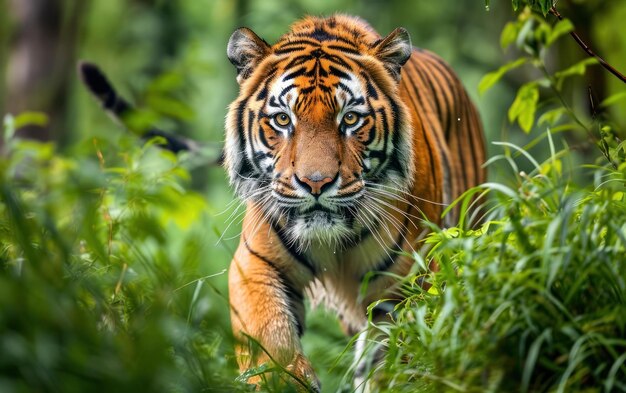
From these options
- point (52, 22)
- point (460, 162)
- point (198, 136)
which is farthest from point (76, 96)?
point (460, 162)

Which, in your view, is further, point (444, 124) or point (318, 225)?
point (444, 124)

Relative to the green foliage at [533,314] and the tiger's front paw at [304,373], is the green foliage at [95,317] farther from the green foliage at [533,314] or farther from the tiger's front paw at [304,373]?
the green foliage at [533,314]

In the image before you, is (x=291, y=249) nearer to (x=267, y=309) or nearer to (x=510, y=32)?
(x=267, y=309)

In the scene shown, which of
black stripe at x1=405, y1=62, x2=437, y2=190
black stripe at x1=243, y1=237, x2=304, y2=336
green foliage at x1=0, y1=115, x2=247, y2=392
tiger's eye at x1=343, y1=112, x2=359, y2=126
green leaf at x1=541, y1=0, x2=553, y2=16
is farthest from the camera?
black stripe at x1=405, y1=62, x2=437, y2=190

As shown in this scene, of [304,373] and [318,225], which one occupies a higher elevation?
[318,225]

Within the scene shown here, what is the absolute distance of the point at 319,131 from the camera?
4.04 m

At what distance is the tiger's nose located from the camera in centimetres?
390

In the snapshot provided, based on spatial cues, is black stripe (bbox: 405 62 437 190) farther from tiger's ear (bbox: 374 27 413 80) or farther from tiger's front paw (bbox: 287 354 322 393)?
tiger's front paw (bbox: 287 354 322 393)

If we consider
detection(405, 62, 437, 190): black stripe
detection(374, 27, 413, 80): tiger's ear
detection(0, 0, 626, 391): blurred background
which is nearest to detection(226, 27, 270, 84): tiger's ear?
detection(374, 27, 413, 80): tiger's ear

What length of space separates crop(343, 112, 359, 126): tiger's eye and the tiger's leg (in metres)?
0.73

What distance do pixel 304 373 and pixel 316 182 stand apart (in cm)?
78

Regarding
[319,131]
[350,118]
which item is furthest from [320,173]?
[350,118]

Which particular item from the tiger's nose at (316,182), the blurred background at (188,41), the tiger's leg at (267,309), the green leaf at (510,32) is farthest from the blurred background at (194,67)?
the tiger's nose at (316,182)

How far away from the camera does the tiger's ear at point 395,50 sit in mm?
4312
